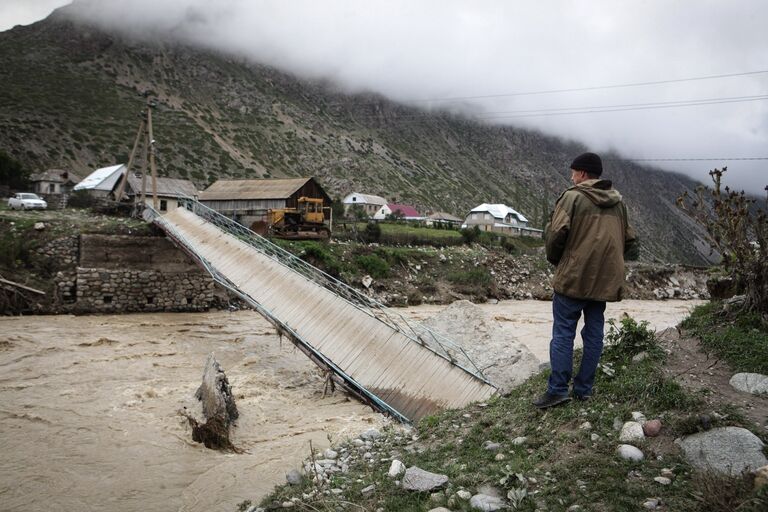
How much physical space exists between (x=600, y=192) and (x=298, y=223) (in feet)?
94.6

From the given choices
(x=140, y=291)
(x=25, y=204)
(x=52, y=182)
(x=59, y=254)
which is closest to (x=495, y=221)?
(x=52, y=182)

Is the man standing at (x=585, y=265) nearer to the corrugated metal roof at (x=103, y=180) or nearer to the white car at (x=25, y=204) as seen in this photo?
the white car at (x=25, y=204)

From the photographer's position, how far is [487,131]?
141m

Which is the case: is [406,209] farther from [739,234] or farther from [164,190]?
[739,234]

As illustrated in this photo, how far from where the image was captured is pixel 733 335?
16.2 feet

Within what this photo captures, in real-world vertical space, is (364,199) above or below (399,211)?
above

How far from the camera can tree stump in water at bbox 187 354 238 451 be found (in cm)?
772

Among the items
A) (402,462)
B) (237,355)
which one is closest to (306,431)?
(402,462)

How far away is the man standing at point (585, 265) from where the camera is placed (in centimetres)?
423

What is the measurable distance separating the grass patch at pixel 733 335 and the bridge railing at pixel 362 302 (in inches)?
150

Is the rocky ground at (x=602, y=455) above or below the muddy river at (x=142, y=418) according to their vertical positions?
above

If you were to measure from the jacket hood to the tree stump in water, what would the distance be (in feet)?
20.7

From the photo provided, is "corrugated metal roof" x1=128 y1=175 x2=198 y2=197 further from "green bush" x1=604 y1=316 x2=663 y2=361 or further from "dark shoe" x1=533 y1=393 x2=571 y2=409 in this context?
"dark shoe" x1=533 y1=393 x2=571 y2=409

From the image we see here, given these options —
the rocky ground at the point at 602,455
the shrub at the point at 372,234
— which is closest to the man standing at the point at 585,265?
the rocky ground at the point at 602,455
